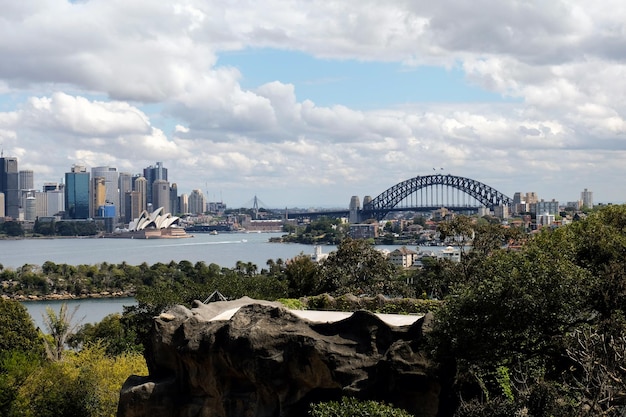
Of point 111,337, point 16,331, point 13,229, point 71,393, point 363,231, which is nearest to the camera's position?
point 71,393

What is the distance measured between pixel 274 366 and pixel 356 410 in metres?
2.12

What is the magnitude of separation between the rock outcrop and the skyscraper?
590ft

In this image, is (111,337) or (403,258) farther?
(403,258)

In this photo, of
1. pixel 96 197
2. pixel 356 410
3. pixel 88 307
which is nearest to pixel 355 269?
pixel 356 410

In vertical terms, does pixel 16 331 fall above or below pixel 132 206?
below

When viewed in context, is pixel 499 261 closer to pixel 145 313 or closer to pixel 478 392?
pixel 478 392

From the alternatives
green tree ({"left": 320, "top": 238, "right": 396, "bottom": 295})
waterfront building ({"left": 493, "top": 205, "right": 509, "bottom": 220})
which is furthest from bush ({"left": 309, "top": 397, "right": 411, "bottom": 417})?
waterfront building ({"left": 493, "top": 205, "right": 509, "bottom": 220})

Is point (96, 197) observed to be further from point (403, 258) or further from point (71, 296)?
point (71, 296)

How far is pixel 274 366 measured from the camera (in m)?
11.2

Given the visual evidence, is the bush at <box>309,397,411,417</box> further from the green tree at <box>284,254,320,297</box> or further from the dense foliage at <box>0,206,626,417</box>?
the green tree at <box>284,254,320,297</box>

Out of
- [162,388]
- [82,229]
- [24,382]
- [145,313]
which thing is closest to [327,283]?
[145,313]

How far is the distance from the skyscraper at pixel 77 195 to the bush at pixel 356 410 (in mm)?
182962

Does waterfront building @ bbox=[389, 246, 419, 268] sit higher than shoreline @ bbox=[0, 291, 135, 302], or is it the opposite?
waterfront building @ bbox=[389, 246, 419, 268]

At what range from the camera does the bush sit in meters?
9.28
